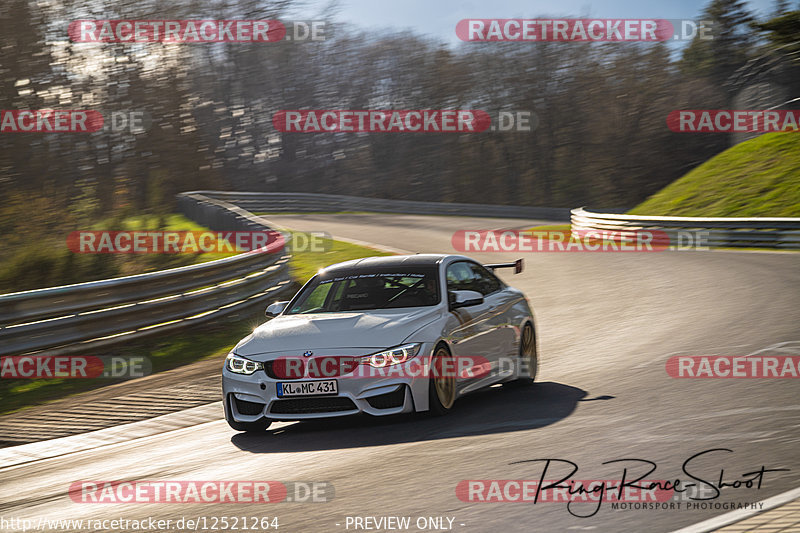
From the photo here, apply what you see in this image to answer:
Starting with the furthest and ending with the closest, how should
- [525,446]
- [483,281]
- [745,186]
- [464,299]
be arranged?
[745,186] → [483,281] → [464,299] → [525,446]

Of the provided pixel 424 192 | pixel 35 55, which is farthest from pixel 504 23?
pixel 35 55

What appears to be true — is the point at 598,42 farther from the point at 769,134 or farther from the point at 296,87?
the point at 769,134

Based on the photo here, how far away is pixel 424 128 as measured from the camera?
69.4m

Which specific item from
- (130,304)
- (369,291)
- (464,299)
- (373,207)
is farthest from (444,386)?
(373,207)

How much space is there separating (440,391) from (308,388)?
1.10 metres

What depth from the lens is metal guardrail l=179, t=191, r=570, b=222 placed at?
4809 cm

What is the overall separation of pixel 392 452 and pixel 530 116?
62827mm

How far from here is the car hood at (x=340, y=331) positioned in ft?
24.8

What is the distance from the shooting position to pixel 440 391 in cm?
775

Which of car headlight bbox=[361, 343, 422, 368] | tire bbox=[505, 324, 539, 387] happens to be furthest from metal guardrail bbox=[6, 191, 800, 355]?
tire bbox=[505, 324, 539, 387]

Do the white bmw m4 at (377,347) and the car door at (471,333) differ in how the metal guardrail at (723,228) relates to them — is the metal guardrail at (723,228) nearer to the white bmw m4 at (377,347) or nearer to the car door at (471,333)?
the white bmw m4 at (377,347)

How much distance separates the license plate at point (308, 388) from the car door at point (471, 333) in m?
1.20

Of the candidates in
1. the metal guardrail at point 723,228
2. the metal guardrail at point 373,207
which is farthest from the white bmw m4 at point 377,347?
the metal guardrail at point 373,207

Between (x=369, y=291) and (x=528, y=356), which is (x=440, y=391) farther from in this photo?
(x=528, y=356)
